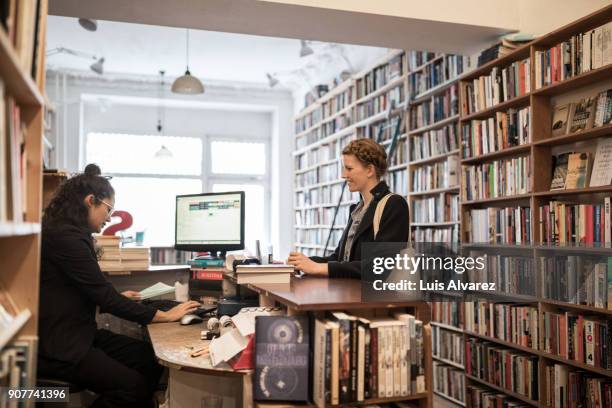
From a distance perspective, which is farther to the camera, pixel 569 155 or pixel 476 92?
pixel 476 92

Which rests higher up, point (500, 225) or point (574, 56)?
point (574, 56)

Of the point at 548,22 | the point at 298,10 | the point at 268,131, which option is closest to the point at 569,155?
the point at 548,22

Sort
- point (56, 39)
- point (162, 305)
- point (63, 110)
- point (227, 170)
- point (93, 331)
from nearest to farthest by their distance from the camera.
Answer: point (93, 331) < point (162, 305) < point (56, 39) < point (63, 110) < point (227, 170)

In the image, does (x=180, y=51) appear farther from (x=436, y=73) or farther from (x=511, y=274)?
(x=511, y=274)

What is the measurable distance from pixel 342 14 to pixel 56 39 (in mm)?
4375

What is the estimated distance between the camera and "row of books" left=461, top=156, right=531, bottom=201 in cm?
299

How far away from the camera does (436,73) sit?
164 inches

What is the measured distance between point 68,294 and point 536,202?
2.39m

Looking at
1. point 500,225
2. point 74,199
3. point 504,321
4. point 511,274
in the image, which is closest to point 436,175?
point 500,225

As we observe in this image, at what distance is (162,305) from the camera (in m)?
2.62

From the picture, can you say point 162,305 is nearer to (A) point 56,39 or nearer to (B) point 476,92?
(B) point 476,92

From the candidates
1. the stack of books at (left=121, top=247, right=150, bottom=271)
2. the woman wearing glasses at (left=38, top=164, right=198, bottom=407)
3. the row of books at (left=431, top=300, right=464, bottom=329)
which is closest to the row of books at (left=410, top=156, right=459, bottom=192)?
the row of books at (left=431, top=300, right=464, bottom=329)

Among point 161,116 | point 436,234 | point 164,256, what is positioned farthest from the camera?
point 161,116

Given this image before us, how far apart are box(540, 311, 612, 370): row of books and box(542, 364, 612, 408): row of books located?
0.30 feet
